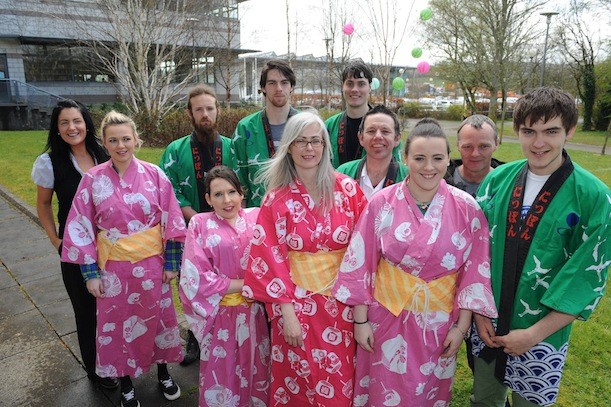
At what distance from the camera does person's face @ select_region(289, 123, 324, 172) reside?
2293mm

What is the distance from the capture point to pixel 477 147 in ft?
9.12

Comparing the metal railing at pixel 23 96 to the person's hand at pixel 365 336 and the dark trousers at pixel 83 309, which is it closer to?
the dark trousers at pixel 83 309

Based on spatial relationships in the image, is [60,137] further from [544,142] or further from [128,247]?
[544,142]

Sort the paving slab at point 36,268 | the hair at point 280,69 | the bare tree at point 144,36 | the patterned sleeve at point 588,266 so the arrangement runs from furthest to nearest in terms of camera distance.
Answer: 1. the bare tree at point 144,36
2. the paving slab at point 36,268
3. the hair at point 280,69
4. the patterned sleeve at point 588,266

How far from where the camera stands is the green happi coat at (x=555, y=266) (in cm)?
186

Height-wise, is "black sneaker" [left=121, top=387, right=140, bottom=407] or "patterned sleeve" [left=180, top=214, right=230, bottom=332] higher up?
"patterned sleeve" [left=180, top=214, right=230, bottom=332]

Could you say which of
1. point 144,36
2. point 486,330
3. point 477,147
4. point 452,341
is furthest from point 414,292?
point 144,36

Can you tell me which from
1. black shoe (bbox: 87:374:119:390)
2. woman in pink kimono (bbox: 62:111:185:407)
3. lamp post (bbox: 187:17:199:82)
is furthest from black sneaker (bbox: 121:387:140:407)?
lamp post (bbox: 187:17:199:82)

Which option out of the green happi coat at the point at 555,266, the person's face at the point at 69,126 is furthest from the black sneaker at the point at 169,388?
the green happi coat at the point at 555,266

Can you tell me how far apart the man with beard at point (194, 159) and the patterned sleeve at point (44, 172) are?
0.79m

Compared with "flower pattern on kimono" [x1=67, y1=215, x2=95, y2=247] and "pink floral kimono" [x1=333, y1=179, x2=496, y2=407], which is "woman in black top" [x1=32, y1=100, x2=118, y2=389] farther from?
"pink floral kimono" [x1=333, y1=179, x2=496, y2=407]

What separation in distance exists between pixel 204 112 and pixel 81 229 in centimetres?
124

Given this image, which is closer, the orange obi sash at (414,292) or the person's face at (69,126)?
the orange obi sash at (414,292)

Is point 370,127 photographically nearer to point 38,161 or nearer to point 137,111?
point 38,161
